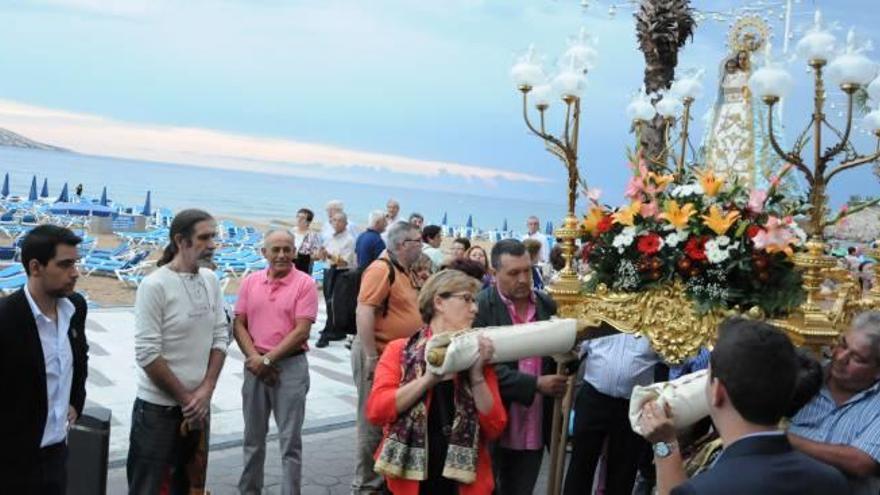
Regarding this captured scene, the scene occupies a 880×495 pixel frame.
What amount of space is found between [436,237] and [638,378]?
5.24m

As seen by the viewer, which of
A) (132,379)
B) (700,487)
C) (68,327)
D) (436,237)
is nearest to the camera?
(700,487)

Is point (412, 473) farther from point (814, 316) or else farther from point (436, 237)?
point (436, 237)

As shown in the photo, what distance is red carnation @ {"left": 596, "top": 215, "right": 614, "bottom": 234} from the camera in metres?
4.09

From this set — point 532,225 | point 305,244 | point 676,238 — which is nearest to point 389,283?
point 676,238

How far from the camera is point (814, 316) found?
345 cm

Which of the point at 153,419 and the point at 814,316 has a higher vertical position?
the point at 814,316

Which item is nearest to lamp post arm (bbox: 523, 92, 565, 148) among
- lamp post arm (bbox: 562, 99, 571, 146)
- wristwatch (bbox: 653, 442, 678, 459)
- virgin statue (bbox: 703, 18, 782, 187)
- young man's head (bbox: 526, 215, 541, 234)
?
lamp post arm (bbox: 562, 99, 571, 146)

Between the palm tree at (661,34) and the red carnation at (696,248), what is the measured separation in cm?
735

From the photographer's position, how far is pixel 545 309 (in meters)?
4.71

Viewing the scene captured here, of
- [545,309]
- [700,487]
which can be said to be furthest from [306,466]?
[700,487]

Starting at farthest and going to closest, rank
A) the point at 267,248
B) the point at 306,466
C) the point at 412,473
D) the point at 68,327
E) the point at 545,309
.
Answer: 1. the point at 306,466
2. the point at 267,248
3. the point at 545,309
4. the point at 68,327
5. the point at 412,473

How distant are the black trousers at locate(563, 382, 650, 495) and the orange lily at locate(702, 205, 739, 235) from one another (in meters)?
1.48

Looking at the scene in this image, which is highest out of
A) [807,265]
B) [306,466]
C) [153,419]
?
[807,265]

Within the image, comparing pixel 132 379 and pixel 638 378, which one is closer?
pixel 638 378
